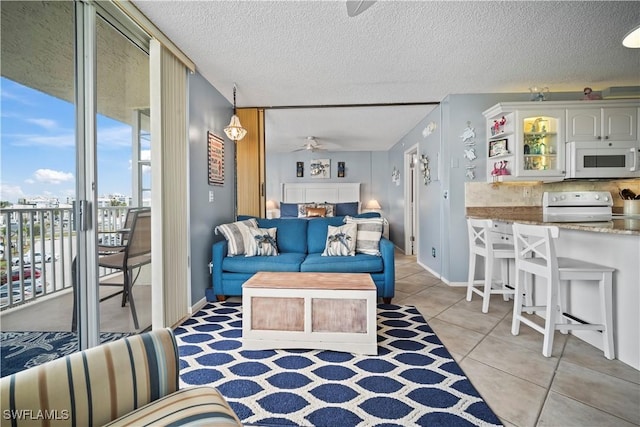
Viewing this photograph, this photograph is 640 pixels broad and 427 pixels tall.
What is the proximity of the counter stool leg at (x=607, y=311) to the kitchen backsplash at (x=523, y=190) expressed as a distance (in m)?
1.87

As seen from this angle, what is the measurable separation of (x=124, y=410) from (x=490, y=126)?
418 cm

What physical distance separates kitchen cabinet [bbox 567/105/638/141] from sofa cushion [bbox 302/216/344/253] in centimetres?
283

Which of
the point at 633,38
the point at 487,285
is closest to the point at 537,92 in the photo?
the point at 633,38

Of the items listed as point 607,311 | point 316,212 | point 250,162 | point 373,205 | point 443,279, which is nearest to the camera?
point 607,311

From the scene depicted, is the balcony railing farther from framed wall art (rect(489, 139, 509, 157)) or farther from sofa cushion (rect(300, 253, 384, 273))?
framed wall art (rect(489, 139, 509, 157))

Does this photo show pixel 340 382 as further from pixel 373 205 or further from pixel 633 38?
pixel 373 205

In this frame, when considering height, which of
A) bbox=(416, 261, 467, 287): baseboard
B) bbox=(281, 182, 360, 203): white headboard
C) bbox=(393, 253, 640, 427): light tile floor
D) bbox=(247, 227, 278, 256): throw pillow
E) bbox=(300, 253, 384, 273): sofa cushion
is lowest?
bbox=(393, 253, 640, 427): light tile floor

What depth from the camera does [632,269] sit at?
194 centimetres

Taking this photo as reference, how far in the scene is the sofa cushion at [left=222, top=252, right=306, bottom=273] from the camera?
316cm

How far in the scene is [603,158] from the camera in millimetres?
3385

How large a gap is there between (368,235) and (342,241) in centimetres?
31

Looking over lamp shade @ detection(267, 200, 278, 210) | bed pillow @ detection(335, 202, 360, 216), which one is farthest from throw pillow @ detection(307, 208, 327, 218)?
lamp shade @ detection(267, 200, 278, 210)

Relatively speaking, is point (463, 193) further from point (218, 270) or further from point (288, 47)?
point (218, 270)

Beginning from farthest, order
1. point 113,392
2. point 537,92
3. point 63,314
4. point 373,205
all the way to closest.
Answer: point 373,205 < point 537,92 < point 63,314 < point 113,392
